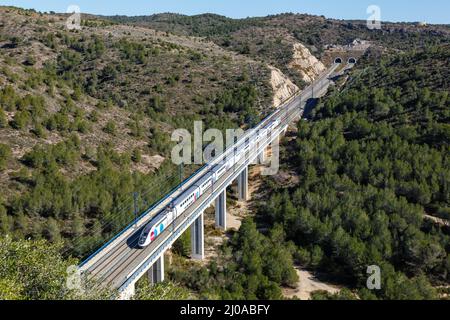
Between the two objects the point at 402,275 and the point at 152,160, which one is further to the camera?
the point at 152,160

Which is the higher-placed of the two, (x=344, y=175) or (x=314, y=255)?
(x=344, y=175)

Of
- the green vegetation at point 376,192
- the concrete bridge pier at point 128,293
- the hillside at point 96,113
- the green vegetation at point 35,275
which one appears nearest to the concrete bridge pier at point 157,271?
the concrete bridge pier at point 128,293

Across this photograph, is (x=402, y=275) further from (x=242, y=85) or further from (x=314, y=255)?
(x=242, y=85)

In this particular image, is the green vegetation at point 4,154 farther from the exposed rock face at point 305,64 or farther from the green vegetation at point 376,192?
the exposed rock face at point 305,64

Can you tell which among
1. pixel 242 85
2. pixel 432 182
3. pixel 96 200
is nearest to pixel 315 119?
pixel 242 85

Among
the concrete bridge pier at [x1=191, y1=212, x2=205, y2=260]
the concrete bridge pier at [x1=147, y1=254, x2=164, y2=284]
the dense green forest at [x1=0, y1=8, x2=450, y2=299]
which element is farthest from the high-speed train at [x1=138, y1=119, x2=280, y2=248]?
the dense green forest at [x1=0, y1=8, x2=450, y2=299]
